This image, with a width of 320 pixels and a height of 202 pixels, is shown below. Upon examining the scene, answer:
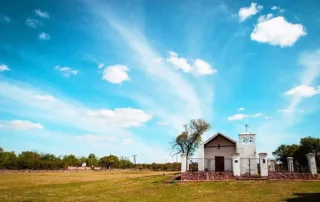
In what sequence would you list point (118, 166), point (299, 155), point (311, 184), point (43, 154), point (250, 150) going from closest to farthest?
1. point (311, 184)
2. point (250, 150)
3. point (299, 155)
4. point (43, 154)
5. point (118, 166)

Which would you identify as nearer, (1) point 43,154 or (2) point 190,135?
(2) point 190,135

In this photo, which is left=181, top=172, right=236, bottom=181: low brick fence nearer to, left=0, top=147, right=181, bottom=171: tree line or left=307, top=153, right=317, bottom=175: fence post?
left=307, top=153, right=317, bottom=175: fence post

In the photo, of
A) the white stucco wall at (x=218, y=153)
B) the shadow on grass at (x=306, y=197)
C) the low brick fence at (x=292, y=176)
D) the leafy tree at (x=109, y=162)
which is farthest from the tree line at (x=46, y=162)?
the shadow on grass at (x=306, y=197)

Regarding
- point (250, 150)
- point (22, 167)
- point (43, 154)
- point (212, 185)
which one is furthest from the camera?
point (43, 154)

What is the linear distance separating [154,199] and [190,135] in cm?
4288

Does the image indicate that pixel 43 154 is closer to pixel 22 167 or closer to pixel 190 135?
pixel 22 167

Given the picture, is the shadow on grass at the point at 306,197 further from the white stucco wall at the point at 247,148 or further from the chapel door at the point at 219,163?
the chapel door at the point at 219,163

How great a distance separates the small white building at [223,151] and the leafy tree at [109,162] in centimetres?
10945

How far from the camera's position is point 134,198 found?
19.0 metres

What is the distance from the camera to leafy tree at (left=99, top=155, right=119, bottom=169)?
5384 inches

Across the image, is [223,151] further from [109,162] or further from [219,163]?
[109,162]

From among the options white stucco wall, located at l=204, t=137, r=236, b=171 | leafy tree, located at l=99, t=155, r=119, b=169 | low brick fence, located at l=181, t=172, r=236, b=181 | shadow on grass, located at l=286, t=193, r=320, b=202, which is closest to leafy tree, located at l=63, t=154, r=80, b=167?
leafy tree, located at l=99, t=155, r=119, b=169

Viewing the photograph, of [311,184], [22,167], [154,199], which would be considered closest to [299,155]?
[311,184]

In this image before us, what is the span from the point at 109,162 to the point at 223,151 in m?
111
